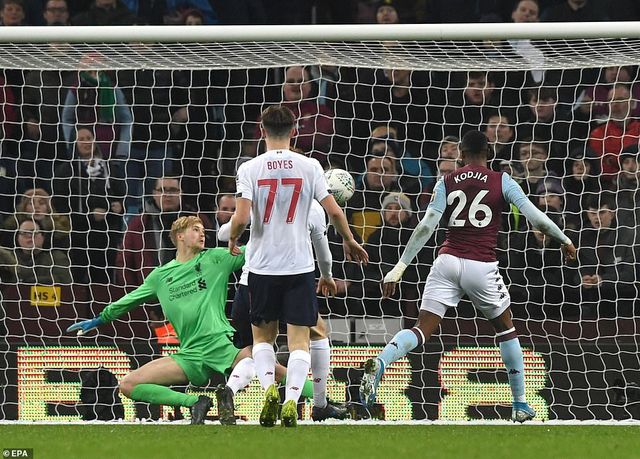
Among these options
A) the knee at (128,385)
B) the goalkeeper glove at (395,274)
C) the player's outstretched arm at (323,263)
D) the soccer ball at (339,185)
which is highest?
the soccer ball at (339,185)

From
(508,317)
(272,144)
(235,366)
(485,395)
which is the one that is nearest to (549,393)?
(485,395)

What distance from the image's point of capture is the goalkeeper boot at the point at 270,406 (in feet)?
25.4

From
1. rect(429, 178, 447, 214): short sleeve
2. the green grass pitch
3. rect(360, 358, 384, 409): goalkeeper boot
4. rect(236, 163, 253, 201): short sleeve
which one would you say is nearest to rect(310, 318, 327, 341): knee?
rect(360, 358, 384, 409): goalkeeper boot

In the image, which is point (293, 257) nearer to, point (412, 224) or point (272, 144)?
point (272, 144)

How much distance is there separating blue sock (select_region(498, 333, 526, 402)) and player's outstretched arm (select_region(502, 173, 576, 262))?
2.31 ft

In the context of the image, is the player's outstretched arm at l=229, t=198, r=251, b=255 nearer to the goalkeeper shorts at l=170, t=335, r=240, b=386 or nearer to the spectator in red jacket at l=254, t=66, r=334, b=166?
the goalkeeper shorts at l=170, t=335, r=240, b=386

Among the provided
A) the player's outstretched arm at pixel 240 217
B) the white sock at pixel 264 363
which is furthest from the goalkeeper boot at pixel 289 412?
the player's outstretched arm at pixel 240 217

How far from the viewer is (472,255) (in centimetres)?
908

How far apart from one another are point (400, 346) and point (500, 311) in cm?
74

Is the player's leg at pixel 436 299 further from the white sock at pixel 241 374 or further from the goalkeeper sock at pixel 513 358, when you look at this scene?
the white sock at pixel 241 374

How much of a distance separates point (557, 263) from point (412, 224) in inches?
51.0

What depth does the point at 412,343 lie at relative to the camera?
897 centimetres

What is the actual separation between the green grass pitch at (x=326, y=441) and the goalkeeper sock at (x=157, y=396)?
21.4 inches

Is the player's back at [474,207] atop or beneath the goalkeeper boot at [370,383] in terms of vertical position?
atop
